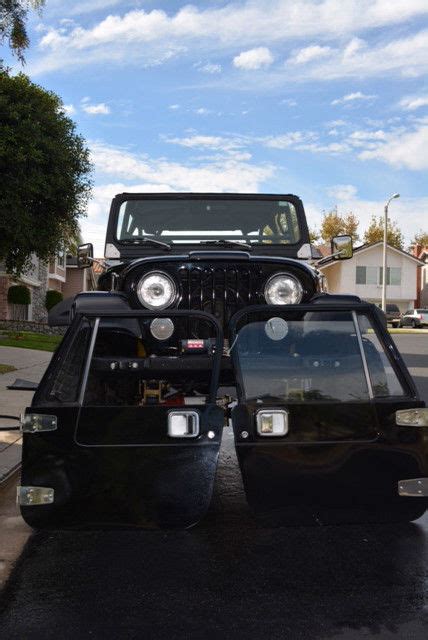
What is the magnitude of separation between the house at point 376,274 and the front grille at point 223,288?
2575 inches

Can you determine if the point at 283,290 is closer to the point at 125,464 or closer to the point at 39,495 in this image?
the point at 125,464

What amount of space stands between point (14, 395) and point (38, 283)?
34.8 m

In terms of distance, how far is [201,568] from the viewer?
4332 millimetres

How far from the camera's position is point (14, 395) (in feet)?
38.5

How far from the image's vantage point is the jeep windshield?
7.34 m

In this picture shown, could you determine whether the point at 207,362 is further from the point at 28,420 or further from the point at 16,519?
the point at 16,519

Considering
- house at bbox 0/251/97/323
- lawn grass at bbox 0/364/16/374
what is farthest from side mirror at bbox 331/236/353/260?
house at bbox 0/251/97/323

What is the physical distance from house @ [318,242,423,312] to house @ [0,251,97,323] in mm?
22751

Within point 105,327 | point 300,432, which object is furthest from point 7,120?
point 300,432

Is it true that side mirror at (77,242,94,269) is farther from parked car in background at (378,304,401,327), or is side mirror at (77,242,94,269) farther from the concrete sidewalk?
parked car in background at (378,304,401,327)

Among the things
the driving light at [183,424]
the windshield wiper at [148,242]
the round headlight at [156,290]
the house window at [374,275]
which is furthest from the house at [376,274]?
the driving light at [183,424]

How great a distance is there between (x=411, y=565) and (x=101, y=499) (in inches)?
69.8

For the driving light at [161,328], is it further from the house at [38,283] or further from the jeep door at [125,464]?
the house at [38,283]

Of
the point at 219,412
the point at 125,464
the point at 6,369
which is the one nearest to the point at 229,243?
the point at 219,412
